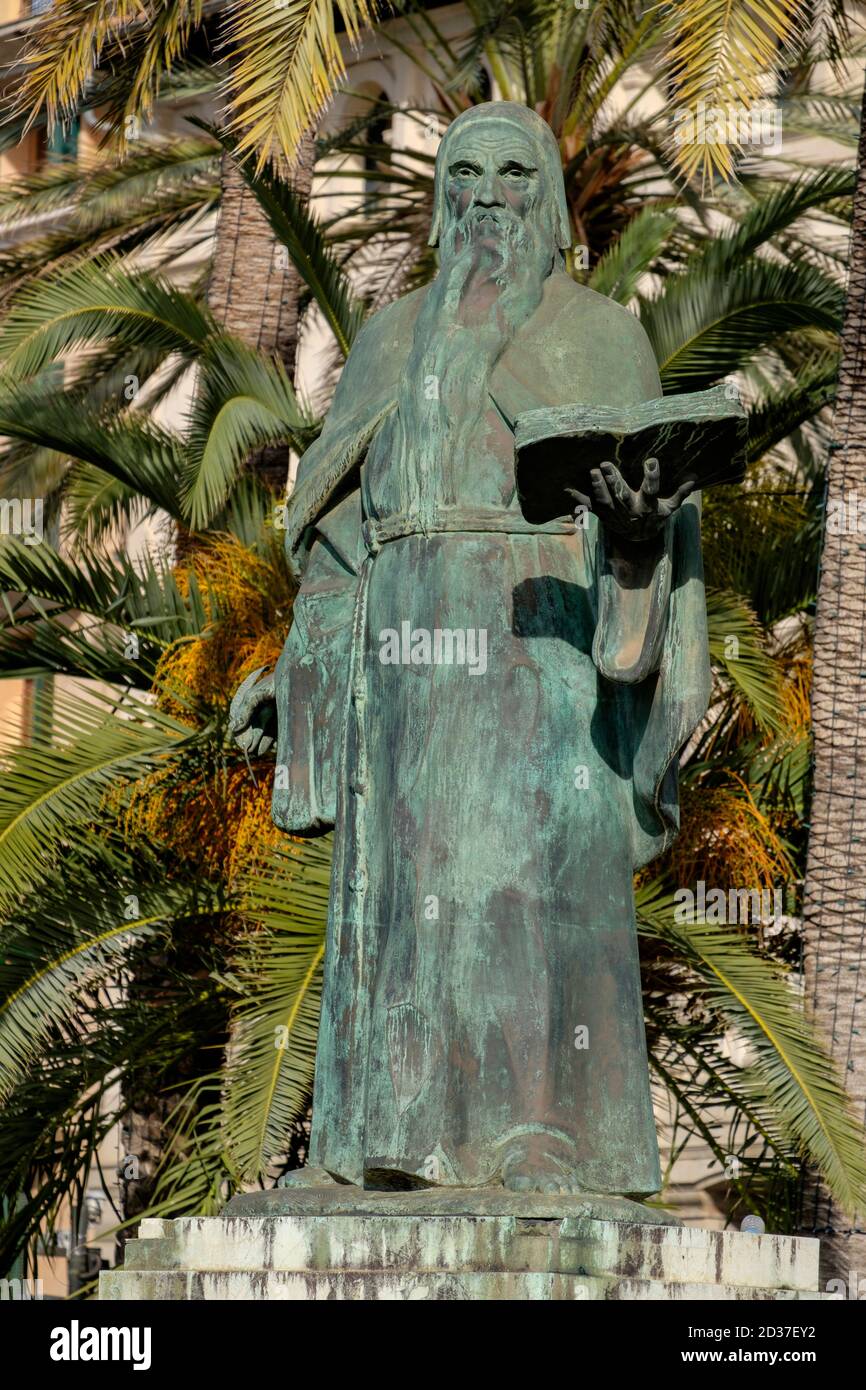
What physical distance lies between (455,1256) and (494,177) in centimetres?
261

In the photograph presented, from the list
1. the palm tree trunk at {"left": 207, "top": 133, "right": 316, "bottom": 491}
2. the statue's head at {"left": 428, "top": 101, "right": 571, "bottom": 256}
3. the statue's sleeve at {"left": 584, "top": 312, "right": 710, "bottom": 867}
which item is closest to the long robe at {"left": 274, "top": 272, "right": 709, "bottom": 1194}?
the statue's sleeve at {"left": 584, "top": 312, "right": 710, "bottom": 867}

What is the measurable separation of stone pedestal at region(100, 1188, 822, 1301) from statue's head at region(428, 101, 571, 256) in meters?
2.35

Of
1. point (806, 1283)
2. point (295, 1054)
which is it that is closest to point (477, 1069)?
point (806, 1283)

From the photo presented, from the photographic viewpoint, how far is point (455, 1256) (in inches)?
212

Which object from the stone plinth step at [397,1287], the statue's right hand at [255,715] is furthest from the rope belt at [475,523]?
the stone plinth step at [397,1287]

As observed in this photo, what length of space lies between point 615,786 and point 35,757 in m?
7.33

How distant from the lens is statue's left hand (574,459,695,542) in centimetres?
575

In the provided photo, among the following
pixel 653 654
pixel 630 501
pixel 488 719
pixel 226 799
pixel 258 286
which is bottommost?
pixel 488 719

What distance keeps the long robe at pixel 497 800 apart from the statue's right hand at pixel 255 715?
0.77ft

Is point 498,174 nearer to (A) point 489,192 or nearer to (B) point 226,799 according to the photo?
(A) point 489,192

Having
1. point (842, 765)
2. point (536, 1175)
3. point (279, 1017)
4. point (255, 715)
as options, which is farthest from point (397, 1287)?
point (842, 765)

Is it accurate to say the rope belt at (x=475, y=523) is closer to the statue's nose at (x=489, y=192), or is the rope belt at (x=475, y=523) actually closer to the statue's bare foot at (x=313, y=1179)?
the statue's nose at (x=489, y=192)

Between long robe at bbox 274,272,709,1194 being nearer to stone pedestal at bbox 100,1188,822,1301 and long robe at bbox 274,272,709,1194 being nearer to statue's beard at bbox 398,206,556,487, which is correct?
statue's beard at bbox 398,206,556,487

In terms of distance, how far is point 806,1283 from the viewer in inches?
226
